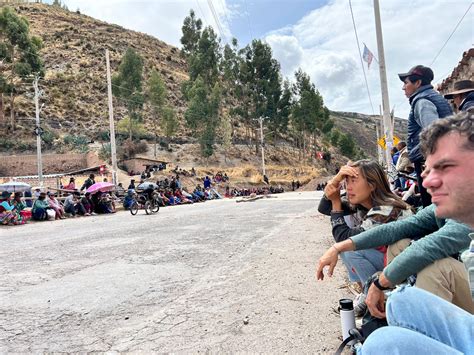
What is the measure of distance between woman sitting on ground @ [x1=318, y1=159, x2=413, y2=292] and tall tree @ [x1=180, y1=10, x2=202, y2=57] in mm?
59591

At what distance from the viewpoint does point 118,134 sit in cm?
4288

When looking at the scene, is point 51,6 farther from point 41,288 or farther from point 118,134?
point 41,288

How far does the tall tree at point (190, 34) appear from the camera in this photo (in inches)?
2323

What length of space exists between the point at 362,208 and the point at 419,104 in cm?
143

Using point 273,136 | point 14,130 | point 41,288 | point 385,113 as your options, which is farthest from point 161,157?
point 41,288

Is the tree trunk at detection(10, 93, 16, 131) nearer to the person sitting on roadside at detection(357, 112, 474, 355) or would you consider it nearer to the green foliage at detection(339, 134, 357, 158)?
the person sitting on roadside at detection(357, 112, 474, 355)

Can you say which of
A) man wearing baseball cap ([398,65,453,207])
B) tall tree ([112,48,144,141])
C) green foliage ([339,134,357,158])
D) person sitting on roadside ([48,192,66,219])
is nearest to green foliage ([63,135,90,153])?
tall tree ([112,48,144,141])

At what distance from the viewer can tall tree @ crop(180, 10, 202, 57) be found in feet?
194

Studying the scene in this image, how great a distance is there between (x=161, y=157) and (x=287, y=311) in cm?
3837

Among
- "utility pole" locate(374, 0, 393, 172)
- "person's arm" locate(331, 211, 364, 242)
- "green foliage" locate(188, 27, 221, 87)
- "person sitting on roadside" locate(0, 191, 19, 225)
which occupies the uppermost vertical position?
"green foliage" locate(188, 27, 221, 87)

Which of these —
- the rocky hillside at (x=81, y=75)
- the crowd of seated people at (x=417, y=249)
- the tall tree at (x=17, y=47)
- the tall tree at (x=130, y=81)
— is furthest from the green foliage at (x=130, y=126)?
the crowd of seated people at (x=417, y=249)

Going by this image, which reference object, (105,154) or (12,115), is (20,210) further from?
(12,115)

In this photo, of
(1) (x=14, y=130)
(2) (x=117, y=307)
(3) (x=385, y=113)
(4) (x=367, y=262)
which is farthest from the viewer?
(1) (x=14, y=130)

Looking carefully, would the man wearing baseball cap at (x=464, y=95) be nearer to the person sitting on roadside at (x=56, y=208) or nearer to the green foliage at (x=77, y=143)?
the person sitting on roadside at (x=56, y=208)
